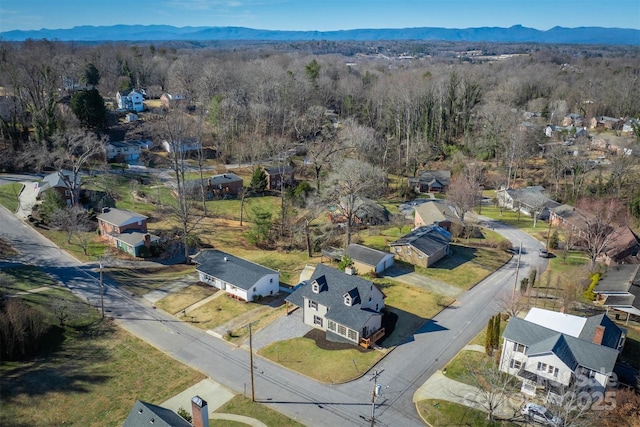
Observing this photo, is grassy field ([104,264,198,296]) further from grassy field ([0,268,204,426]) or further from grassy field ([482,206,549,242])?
grassy field ([482,206,549,242])

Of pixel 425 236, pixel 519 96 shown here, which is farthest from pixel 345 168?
pixel 519 96

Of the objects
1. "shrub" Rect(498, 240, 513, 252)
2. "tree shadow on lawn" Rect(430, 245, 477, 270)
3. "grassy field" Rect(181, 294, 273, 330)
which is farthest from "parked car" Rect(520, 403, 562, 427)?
"shrub" Rect(498, 240, 513, 252)

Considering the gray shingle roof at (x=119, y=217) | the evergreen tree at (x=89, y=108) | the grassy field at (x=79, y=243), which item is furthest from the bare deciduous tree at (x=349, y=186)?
the evergreen tree at (x=89, y=108)

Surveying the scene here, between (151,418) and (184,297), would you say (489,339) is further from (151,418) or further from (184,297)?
(184,297)

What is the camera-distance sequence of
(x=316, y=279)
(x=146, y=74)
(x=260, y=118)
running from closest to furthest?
1. (x=316, y=279)
2. (x=260, y=118)
3. (x=146, y=74)

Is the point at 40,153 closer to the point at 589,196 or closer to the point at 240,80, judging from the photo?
the point at 240,80

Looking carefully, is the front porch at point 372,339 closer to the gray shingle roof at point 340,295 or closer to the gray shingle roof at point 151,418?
the gray shingle roof at point 340,295
